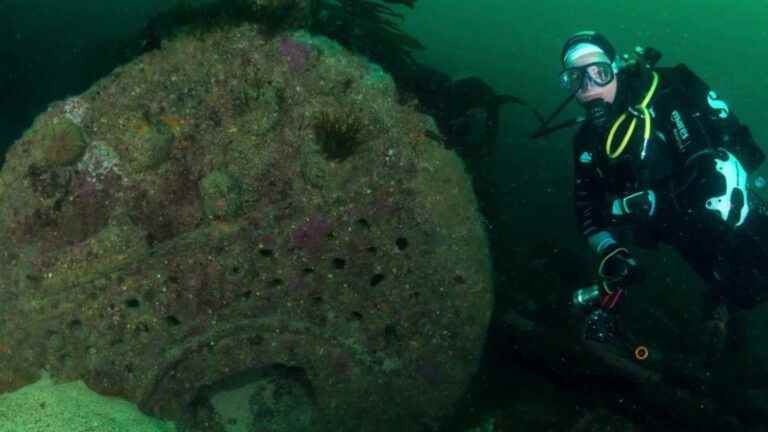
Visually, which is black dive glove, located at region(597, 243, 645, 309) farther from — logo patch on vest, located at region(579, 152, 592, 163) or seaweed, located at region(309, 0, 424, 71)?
seaweed, located at region(309, 0, 424, 71)

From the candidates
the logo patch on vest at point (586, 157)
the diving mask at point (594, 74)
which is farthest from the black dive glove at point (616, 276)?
the diving mask at point (594, 74)

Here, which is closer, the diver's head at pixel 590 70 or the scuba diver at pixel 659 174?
the scuba diver at pixel 659 174

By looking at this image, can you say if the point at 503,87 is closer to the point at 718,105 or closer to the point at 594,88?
the point at 718,105

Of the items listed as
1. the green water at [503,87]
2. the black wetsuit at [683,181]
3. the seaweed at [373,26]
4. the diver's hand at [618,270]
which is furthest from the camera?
the seaweed at [373,26]

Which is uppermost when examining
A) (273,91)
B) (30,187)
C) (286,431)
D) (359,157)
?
(273,91)

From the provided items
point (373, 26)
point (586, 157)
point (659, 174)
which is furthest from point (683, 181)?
point (373, 26)

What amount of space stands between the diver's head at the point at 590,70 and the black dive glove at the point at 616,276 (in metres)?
1.65

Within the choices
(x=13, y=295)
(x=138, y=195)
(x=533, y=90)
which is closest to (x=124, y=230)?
(x=138, y=195)

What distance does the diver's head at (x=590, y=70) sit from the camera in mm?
5082

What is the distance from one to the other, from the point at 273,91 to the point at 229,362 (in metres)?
2.40

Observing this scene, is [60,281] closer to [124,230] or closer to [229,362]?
[124,230]

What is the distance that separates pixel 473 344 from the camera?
474 centimetres

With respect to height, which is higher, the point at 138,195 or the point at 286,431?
the point at 138,195

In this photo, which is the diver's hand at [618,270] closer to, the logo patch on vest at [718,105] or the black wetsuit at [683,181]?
the black wetsuit at [683,181]
